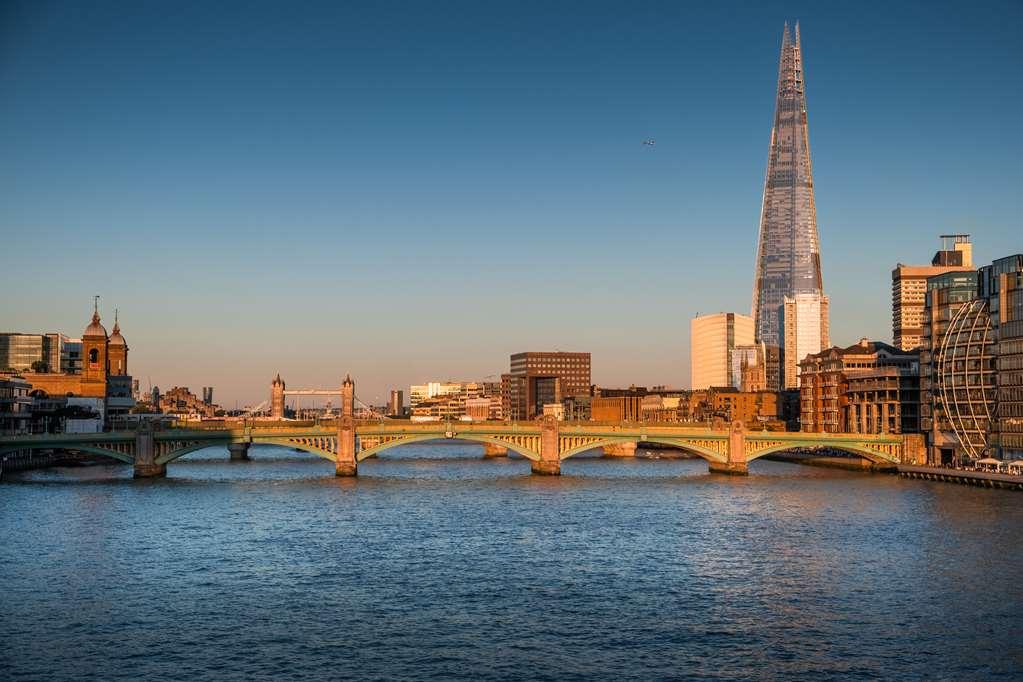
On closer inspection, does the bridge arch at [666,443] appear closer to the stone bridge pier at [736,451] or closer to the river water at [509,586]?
the stone bridge pier at [736,451]

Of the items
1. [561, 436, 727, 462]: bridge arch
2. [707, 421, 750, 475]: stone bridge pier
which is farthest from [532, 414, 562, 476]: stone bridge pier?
[707, 421, 750, 475]: stone bridge pier

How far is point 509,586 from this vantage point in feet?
223

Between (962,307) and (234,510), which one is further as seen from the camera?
(962,307)

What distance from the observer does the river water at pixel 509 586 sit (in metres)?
51.0

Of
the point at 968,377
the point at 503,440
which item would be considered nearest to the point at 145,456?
the point at 503,440

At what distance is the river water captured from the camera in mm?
51000

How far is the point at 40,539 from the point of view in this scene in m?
86.2

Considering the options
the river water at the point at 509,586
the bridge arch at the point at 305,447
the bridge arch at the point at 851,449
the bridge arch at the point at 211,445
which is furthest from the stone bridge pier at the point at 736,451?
the bridge arch at the point at 211,445

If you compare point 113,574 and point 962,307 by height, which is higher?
point 962,307

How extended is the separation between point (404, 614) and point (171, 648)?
13123mm

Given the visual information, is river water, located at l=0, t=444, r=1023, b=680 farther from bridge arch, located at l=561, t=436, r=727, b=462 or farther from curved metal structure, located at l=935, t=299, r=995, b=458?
bridge arch, located at l=561, t=436, r=727, b=462

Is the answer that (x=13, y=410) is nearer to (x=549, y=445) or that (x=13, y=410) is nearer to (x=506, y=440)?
(x=506, y=440)

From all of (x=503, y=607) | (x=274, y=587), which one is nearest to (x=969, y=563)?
(x=503, y=607)

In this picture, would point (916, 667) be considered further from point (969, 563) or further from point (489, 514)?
point (489, 514)
